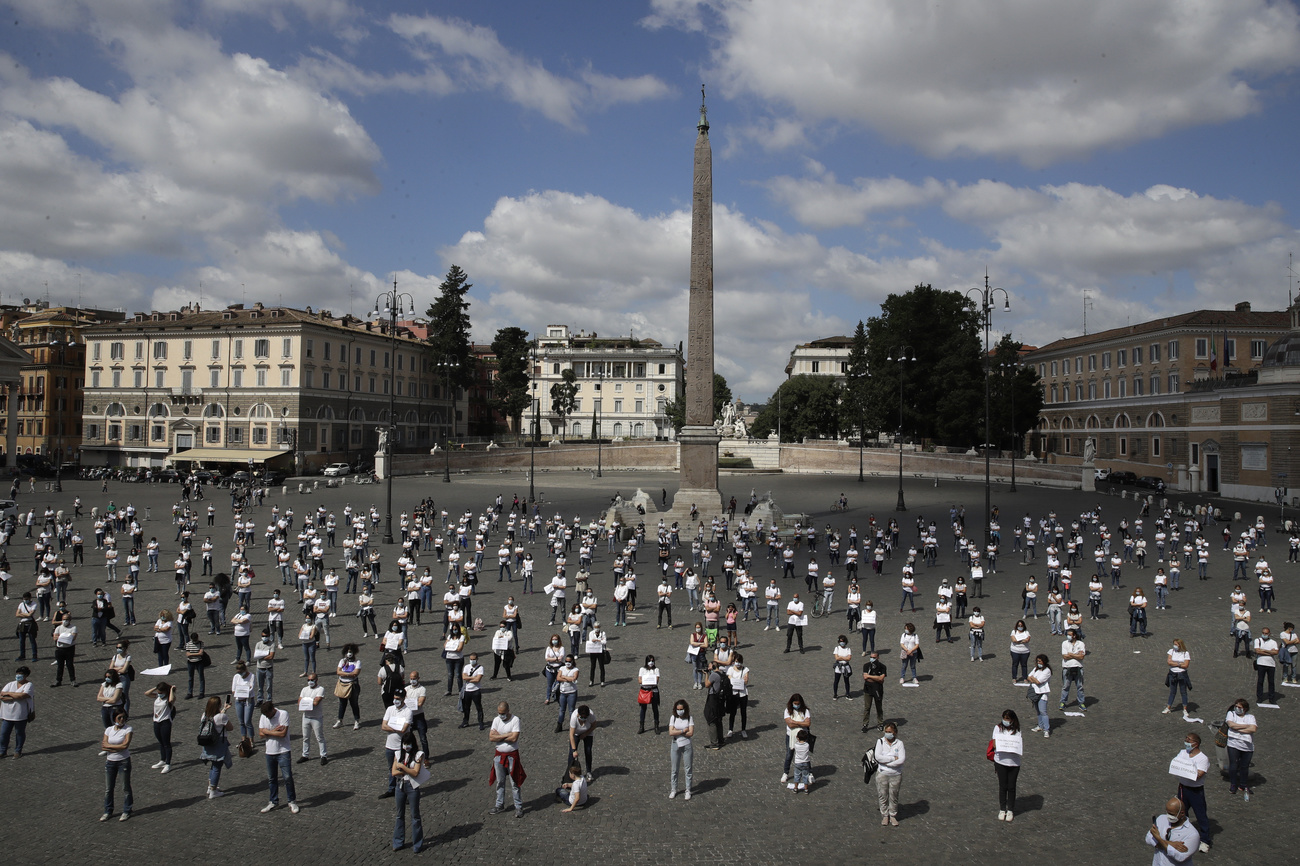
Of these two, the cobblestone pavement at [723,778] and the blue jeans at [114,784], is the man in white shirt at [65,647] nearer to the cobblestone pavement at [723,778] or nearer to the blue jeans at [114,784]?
the cobblestone pavement at [723,778]

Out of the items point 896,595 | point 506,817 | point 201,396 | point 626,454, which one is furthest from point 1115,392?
point 201,396

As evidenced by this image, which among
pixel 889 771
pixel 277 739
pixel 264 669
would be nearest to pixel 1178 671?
pixel 889 771

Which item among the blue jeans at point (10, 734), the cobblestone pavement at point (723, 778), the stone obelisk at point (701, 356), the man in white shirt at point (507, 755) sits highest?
the stone obelisk at point (701, 356)

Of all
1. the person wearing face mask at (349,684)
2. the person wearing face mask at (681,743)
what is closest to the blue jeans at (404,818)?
the person wearing face mask at (681,743)

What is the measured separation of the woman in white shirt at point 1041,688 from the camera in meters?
9.98

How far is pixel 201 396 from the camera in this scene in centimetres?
6112

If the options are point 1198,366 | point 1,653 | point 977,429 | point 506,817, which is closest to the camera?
point 506,817

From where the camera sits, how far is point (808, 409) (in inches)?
3071

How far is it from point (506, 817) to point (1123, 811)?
5.84 m

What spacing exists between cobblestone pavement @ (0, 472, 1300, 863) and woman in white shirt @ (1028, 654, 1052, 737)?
209 millimetres

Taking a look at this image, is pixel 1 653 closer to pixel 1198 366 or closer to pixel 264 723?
pixel 264 723

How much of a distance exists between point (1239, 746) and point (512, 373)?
68840mm

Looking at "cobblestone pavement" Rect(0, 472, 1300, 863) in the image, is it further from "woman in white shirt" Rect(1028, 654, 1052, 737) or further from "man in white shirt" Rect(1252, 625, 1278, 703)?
"man in white shirt" Rect(1252, 625, 1278, 703)

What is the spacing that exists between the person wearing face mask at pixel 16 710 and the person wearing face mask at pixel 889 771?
9094 mm
